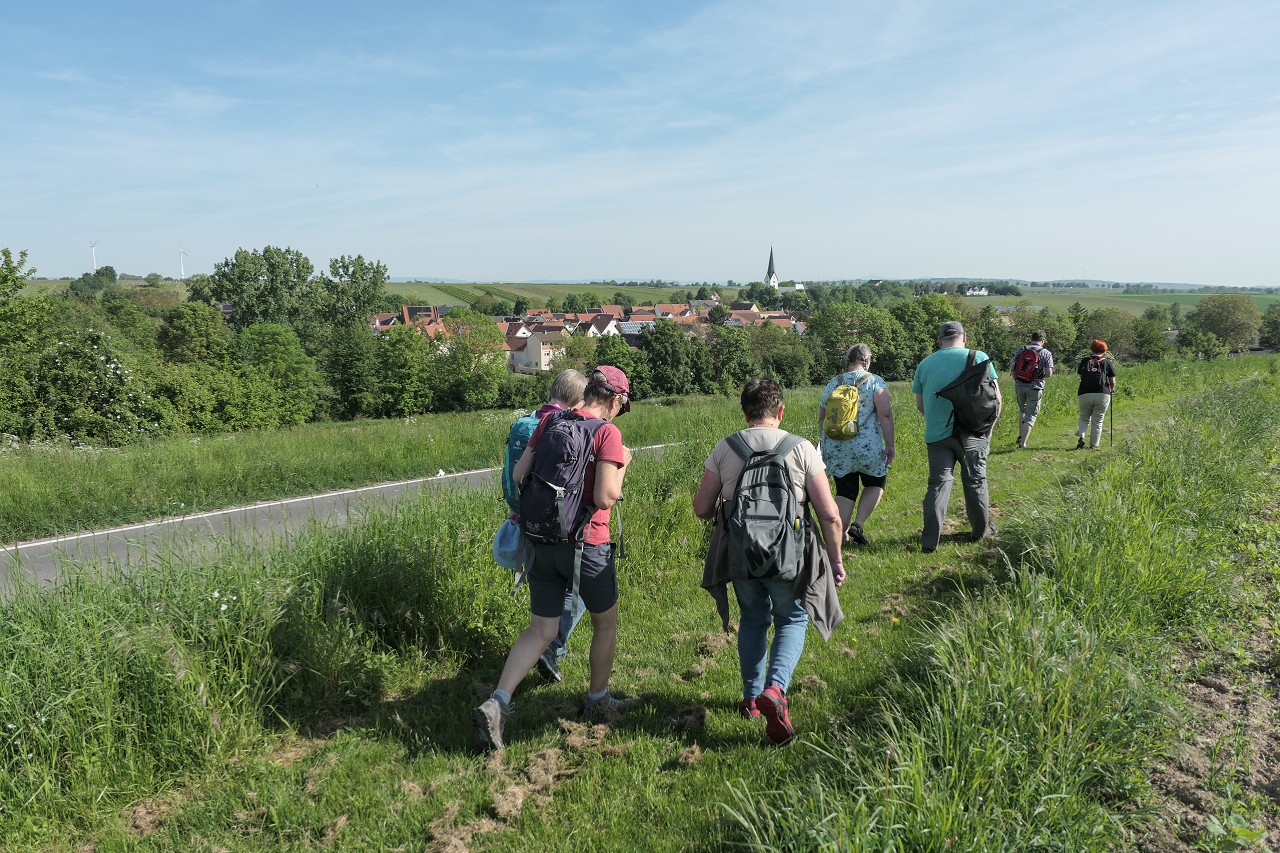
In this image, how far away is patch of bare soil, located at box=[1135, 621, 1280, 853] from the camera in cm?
268

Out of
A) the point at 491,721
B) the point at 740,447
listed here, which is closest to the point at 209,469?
the point at 491,721

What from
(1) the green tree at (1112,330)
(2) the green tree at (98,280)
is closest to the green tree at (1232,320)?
(1) the green tree at (1112,330)

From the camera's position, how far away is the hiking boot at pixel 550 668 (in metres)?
4.18

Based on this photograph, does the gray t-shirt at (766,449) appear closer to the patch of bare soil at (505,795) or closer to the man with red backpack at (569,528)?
the man with red backpack at (569,528)

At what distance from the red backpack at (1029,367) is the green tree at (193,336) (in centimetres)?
6208

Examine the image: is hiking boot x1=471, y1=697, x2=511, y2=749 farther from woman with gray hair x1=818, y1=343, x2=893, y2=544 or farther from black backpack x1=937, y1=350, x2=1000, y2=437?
black backpack x1=937, y1=350, x2=1000, y2=437

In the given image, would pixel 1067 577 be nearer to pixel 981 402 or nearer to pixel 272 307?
pixel 981 402

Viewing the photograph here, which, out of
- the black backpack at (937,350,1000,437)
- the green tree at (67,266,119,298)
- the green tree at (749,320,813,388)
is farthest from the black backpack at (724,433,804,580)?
the green tree at (67,266,119,298)

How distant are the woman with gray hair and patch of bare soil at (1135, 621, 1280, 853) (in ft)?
8.71

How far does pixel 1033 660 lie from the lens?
10.3 feet

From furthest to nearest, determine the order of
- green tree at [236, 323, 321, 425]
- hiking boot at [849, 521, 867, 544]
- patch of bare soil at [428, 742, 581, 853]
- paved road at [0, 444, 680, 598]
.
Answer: green tree at [236, 323, 321, 425]
hiking boot at [849, 521, 867, 544]
paved road at [0, 444, 680, 598]
patch of bare soil at [428, 742, 581, 853]

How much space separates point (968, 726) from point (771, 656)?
96 centimetres

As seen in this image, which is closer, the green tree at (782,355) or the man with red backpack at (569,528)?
the man with red backpack at (569,528)

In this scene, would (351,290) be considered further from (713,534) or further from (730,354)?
(713,534)
